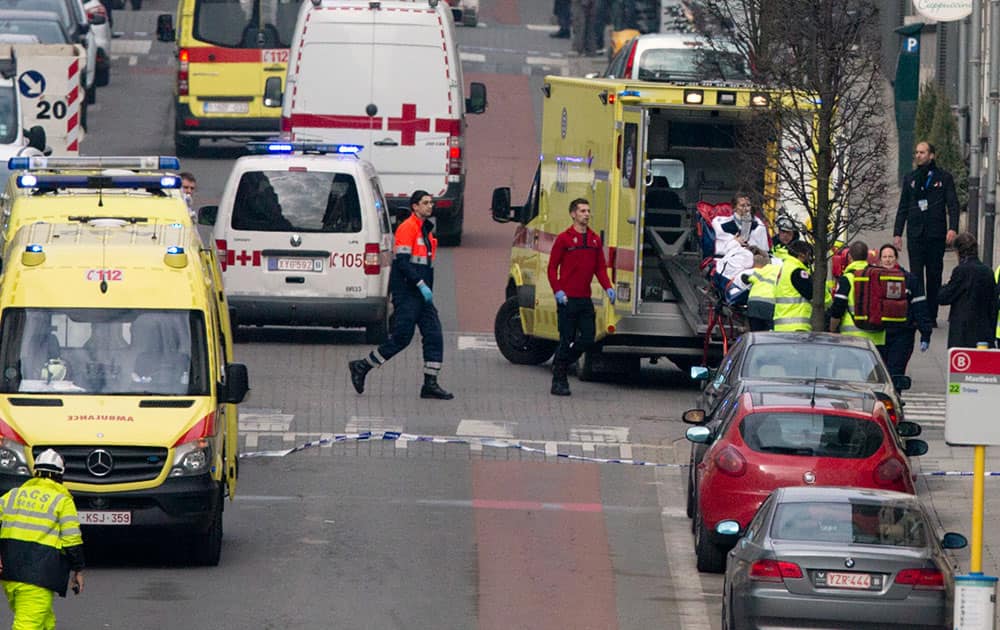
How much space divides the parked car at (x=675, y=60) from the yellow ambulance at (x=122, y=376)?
45.1 ft

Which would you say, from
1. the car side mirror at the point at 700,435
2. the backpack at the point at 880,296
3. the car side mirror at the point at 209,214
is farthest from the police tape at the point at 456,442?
the car side mirror at the point at 209,214

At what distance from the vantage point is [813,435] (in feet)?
50.9

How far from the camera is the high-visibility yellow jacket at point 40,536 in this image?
12.7 m

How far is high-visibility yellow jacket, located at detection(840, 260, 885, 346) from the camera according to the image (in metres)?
21.2

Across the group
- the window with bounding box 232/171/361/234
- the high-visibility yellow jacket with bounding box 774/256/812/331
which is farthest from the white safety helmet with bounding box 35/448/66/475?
the window with bounding box 232/171/361/234

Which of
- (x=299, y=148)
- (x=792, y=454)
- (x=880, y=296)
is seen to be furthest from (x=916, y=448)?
(x=299, y=148)

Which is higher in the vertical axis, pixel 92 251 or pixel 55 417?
pixel 92 251

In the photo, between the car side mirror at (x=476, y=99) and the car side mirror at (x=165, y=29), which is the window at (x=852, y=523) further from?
the car side mirror at (x=165, y=29)

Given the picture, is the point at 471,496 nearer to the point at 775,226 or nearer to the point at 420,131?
the point at 775,226

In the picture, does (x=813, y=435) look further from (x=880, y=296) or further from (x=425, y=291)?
(x=425, y=291)

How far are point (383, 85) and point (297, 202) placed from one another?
19.0 feet

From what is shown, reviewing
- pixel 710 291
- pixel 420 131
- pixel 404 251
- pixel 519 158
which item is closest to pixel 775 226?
pixel 710 291

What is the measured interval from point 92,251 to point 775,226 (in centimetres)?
881

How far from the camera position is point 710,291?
72.9ft
